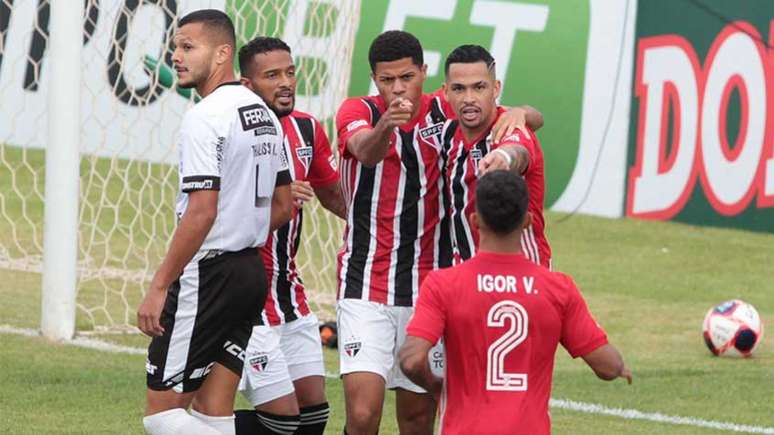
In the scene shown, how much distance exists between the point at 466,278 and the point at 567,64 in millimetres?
11421

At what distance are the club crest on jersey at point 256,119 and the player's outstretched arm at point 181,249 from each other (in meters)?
0.33

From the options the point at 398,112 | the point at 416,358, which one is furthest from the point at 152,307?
the point at 398,112

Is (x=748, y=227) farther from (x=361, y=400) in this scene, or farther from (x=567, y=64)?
(x=361, y=400)

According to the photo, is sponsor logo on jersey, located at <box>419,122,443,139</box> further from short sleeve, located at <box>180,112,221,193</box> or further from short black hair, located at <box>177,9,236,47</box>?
short sleeve, located at <box>180,112,221,193</box>

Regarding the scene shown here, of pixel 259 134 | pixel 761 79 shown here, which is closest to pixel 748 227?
pixel 761 79

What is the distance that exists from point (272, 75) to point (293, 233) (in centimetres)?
72

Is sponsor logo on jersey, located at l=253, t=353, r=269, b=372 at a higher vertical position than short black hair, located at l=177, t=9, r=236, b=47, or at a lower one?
lower

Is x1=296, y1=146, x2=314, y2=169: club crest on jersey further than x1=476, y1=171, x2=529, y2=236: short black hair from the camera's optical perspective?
Yes

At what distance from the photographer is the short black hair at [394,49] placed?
709 centimetres

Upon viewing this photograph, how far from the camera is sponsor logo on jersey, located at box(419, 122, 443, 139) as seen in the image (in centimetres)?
729

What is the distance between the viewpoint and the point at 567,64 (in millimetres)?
16359

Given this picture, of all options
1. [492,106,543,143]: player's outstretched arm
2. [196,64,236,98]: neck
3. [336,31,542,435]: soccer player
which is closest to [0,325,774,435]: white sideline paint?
[336,31,542,435]: soccer player

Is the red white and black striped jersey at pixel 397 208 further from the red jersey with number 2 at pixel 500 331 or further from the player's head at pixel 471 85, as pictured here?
the red jersey with number 2 at pixel 500 331

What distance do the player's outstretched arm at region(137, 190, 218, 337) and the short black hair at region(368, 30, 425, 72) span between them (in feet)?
4.74
